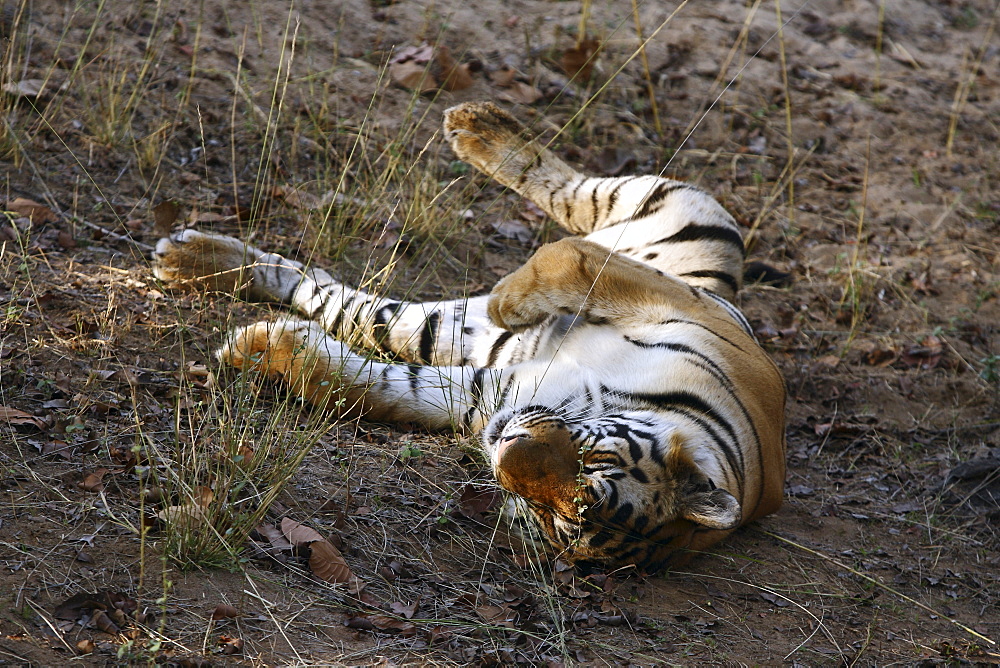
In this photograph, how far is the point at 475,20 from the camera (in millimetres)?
6156

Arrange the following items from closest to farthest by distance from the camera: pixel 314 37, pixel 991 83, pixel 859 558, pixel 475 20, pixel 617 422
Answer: pixel 617 422
pixel 859 558
pixel 314 37
pixel 475 20
pixel 991 83

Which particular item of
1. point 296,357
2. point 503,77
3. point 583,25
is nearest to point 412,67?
point 503,77

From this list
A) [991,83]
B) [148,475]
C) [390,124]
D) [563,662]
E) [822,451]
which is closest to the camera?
[563,662]

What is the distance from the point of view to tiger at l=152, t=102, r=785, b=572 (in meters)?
2.68

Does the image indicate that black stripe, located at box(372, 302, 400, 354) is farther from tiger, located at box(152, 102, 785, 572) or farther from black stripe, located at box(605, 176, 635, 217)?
black stripe, located at box(605, 176, 635, 217)

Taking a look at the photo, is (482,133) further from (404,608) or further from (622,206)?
(404,608)

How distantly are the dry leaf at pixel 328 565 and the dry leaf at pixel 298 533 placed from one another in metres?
0.02

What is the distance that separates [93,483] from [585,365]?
1638 mm

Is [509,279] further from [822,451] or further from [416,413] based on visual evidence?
[822,451]

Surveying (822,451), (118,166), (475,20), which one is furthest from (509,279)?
(475,20)

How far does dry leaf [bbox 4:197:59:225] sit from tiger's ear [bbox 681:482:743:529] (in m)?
2.87

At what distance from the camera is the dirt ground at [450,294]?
7.61 ft

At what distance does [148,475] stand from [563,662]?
1.23 m

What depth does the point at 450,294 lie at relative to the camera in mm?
4270
